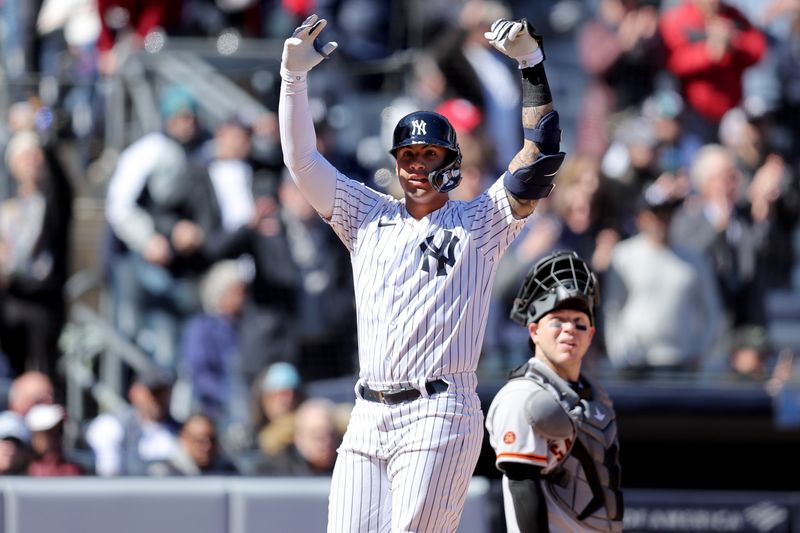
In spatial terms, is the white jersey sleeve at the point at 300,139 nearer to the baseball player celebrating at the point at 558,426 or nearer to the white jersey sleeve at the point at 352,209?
the white jersey sleeve at the point at 352,209

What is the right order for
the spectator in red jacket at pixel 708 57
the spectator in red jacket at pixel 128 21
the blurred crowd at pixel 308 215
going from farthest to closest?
the spectator in red jacket at pixel 708 57
the spectator in red jacket at pixel 128 21
the blurred crowd at pixel 308 215

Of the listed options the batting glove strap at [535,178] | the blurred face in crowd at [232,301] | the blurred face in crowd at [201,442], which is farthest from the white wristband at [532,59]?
the blurred face in crowd at [232,301]

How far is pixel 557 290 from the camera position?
495 cm

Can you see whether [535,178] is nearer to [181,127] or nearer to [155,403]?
[155,403]

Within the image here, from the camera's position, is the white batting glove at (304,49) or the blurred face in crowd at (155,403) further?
the blurred face in crowd at (155,403)

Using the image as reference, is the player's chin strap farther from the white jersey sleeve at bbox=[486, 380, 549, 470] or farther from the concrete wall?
the concrete wall

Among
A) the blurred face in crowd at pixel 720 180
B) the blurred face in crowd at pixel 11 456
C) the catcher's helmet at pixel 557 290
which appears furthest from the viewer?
the blurred face in crowd at pixel 720 180

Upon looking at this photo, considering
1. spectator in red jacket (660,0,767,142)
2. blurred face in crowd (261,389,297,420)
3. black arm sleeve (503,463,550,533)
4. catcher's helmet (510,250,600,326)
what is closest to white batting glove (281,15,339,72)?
catcher's helmet (510,250,600,326)

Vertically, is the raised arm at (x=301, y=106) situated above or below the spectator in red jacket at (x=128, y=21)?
below

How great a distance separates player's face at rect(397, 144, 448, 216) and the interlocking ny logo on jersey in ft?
0.49

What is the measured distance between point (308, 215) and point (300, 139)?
13.4ft

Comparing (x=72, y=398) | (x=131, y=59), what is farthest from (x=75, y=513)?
(x=131, y=59)

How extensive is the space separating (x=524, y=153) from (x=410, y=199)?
41 centimetres

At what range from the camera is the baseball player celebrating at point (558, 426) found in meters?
4.63
